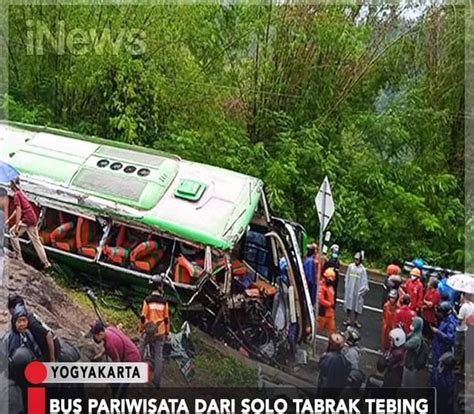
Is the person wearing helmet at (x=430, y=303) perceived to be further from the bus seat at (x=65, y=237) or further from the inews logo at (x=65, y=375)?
the bus seat at (x=65, y=237)

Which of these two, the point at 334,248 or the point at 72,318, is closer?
the point at 72,318

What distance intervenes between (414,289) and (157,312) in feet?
4.72

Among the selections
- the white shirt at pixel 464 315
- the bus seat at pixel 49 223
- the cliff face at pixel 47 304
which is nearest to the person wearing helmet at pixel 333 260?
the white shirt at pixel 464 315

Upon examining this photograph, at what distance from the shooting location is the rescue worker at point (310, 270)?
4520mm

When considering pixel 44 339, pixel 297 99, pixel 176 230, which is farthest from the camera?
pixel 297 99

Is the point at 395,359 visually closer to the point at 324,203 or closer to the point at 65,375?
the point at 324,203

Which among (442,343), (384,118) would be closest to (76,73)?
(384,118)

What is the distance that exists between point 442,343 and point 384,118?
A: 1289mm

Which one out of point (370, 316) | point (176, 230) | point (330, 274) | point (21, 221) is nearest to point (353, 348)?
point (370, 316)

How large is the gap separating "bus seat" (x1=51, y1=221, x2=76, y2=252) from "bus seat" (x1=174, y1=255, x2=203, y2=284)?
587mm

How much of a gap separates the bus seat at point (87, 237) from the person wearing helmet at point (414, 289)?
173 cm

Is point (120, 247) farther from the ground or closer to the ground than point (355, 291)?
farther from the ground

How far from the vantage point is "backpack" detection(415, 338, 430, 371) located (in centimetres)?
438

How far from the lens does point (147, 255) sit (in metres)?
4.35
